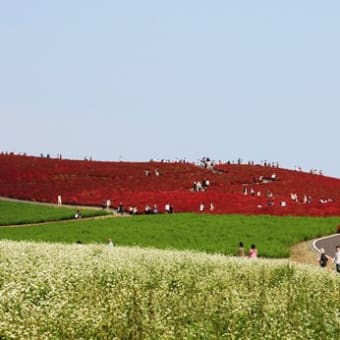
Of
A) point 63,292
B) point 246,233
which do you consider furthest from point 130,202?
point 63,292

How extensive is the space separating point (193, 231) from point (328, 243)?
27.3 feet

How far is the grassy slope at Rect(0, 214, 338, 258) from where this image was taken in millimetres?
46344

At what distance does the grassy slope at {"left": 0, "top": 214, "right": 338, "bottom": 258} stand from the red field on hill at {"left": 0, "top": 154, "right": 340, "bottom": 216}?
21.8ft

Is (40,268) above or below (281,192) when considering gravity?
below

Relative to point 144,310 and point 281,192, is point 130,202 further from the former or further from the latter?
point 144,310

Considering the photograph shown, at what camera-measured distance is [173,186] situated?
81.6m

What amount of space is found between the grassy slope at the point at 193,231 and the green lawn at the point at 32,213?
4.17m

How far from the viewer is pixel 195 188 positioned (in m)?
80.2

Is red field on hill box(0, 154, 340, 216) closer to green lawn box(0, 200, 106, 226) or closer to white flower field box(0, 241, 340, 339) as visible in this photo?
green lawn box(0, 200, 106, 226)

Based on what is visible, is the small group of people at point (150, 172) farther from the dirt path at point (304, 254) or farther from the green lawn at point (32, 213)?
the dirt path at point (304, 254)

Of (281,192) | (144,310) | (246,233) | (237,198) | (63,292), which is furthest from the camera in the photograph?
(281,192)

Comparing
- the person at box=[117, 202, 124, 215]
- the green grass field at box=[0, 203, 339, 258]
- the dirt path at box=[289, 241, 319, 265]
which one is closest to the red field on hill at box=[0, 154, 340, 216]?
the person at box=[117, 202, 124, 215]

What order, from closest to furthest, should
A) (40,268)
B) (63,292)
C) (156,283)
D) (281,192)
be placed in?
1. (63,292)
2. (156,283)
3. (40,268)
4. (281,192)

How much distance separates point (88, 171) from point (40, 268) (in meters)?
65.9
